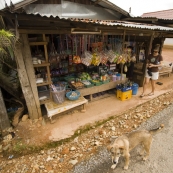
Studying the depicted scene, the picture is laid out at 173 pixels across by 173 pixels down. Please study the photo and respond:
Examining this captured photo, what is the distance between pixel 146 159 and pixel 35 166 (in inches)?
97.3

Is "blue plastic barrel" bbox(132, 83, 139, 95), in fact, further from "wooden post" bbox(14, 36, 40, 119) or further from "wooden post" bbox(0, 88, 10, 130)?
"wooden post" bbox(0, 88, 10, 130)

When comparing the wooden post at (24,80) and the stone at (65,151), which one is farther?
the wooden post at (24,80)

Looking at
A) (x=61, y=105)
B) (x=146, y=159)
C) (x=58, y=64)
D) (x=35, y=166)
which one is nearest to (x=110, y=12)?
(x=58, y=64)

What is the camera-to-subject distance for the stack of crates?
503 cm

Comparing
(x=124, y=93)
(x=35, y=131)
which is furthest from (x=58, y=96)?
(x=124, y=93)

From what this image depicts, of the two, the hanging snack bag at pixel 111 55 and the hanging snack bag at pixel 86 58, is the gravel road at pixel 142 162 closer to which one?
the hanging snack bag at pixel 86 58

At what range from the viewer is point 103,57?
461 cm

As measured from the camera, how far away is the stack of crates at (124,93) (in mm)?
5031

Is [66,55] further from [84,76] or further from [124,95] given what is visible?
[124,95]

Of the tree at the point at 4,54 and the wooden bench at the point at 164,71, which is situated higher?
the tree at the point at 4,54

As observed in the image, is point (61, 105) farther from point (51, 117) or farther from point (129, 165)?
point (129, 165)

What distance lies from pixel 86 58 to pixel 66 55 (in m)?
0.77

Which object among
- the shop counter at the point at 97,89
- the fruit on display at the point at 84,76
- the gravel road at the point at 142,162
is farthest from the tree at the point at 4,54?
the fruit on display at the point at 84,76

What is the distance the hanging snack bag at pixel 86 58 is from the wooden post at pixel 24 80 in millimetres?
1857
